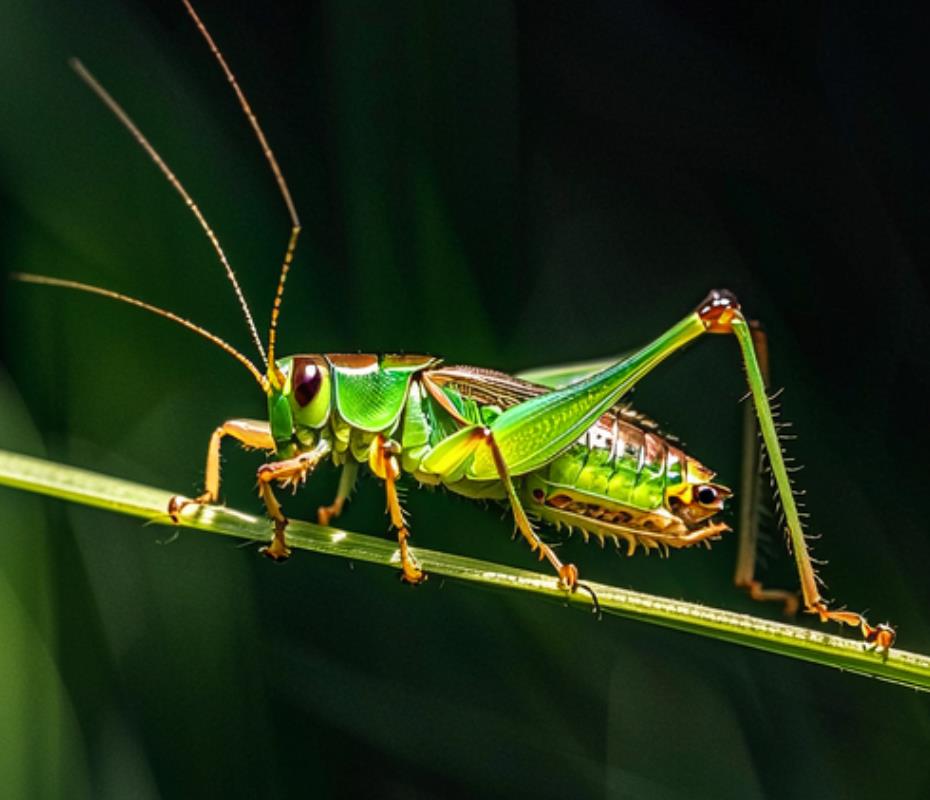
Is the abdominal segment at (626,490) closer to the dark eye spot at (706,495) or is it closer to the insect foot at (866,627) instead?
the dark eye spot at (706,495)

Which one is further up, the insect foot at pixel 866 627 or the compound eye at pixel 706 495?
the compound eye at pixel 706 495

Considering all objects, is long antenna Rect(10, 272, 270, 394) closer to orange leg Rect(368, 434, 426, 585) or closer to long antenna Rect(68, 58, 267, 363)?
long antenna Rect(68, 58, 267, 363)

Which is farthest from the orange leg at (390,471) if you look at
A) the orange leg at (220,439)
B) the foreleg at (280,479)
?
the orange leg at (220,439)

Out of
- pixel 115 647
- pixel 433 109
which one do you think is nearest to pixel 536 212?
pixel 433 109

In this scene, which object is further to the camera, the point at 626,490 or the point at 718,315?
the point at 626,490

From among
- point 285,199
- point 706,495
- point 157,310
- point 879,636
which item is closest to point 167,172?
point 157,310

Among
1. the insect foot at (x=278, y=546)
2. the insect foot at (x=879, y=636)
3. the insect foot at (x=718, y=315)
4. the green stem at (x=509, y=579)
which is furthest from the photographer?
the insect foot at (x=718, y=315)

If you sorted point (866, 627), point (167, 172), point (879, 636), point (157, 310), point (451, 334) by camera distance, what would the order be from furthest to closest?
point (451, 334), point (157, 310), point (167, 172), point (866, 627), point (879, 636)

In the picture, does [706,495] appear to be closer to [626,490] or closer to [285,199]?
[626,490]
